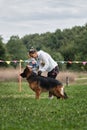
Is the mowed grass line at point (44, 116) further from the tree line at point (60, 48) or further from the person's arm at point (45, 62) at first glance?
the tree line at point (60, 48)

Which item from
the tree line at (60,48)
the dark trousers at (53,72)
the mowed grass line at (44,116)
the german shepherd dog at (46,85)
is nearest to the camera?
the mowed grass line at (44,116)

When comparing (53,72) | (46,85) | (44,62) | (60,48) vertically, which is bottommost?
(60,48)

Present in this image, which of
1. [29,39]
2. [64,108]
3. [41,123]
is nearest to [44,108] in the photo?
[64,108]

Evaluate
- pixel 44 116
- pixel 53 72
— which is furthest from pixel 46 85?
pixel 44 116

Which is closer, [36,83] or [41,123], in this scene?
[41,123]

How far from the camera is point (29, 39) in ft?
401

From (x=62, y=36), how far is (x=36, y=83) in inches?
3643

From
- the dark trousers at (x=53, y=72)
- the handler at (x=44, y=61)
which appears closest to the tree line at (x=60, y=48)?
the dark trousers at (x=53, y=72)

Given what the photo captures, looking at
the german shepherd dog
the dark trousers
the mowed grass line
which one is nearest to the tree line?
the dark trousers

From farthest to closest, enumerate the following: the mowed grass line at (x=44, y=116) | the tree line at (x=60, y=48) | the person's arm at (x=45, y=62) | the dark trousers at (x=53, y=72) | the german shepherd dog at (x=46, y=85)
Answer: the tree line at (x=60, y=48), the dark trousers at (x=53, y=72), the person's arm at (x=45, y=62), the german shepherd dog at (x=46, y=85), the mowed grass line at (x=44, y=116)

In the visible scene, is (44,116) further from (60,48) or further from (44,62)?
(60,48)

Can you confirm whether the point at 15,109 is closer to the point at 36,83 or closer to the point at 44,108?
the point at 44,108

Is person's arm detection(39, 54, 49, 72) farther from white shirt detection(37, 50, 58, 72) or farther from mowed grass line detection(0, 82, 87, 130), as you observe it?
mowed grass line detection(0, 82, 87, 130)

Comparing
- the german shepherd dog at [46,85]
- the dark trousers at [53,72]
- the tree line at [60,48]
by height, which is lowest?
the tree line at [60,48]
